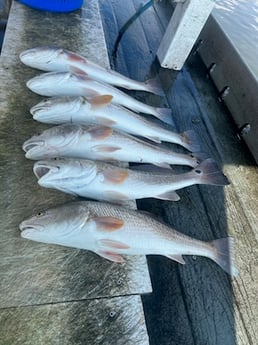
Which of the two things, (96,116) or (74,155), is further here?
(96,116)

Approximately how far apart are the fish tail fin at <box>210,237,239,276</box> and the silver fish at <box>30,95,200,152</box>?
0.92m

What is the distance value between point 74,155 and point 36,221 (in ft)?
2.07

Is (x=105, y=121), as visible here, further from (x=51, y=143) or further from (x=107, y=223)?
(x=107, y=223)

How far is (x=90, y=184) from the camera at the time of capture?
6.62ft

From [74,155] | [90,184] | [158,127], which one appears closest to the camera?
[90,184]

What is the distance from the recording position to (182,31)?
3441 millimetres

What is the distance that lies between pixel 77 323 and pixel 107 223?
0.55 m

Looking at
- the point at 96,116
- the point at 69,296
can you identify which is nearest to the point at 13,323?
the point at 69,296

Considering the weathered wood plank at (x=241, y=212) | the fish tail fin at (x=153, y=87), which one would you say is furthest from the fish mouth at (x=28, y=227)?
the fish tail fin at (x=153, y=87)

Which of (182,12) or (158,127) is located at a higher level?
(182,12)

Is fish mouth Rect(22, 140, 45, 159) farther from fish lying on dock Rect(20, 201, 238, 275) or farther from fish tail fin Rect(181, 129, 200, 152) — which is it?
fish tail fin Rect(181, 129, 200, 152)

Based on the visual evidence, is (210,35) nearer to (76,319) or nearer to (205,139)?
(205,139)

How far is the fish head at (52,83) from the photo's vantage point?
8.48ft

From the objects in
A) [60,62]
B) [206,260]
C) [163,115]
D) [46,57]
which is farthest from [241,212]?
[46,57]
